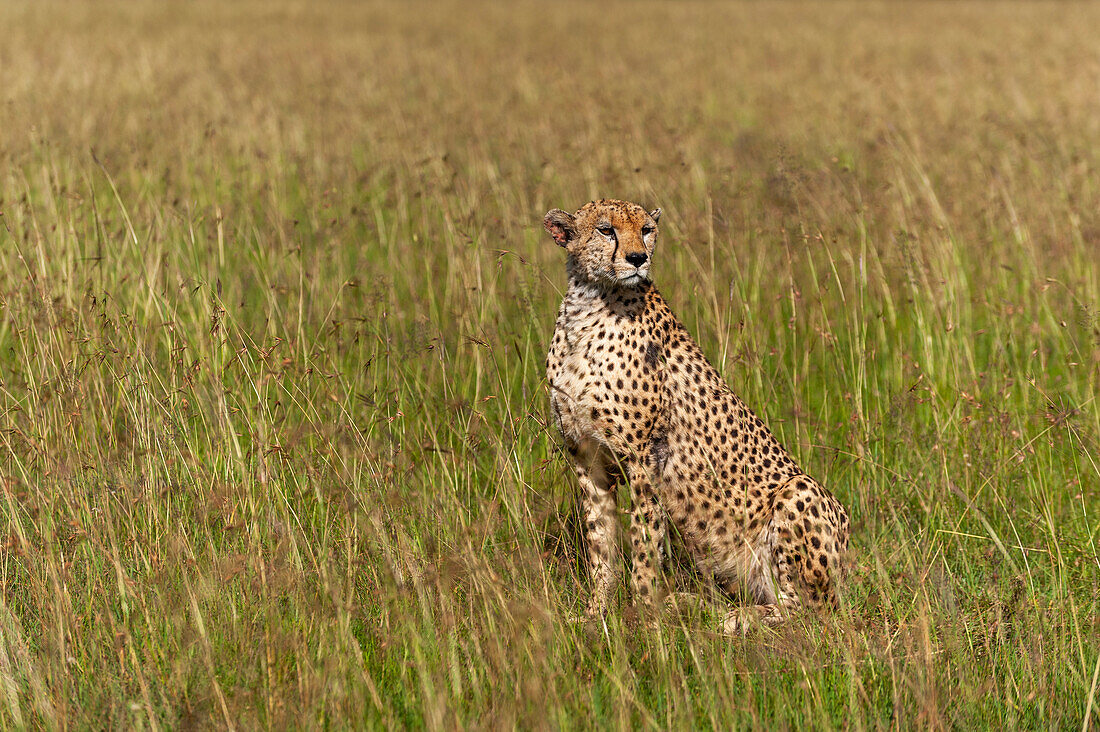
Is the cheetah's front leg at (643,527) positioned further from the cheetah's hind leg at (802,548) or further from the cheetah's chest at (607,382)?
the cheetah's hind leg at (802,548)

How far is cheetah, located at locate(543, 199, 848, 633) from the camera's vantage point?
2990 millimetres

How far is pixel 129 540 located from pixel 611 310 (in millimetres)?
1579

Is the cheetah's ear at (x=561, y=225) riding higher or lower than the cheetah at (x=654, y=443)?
higher

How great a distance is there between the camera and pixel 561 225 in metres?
3.14

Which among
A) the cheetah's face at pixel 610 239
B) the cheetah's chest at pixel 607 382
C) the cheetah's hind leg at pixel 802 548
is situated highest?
the cheetah's face at pixel 610 239

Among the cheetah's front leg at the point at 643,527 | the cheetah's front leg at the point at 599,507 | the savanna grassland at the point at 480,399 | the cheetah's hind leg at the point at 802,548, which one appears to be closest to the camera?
the savanna grassland at the point at 480,399

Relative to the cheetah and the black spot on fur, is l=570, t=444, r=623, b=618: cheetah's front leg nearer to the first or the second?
the cheetah

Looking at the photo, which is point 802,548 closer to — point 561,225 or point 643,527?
point 643,527

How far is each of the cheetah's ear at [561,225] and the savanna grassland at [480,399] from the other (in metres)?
0.15

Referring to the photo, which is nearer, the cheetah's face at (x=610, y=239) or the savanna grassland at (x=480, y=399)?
the savanna grassland at (x=480, y=399)

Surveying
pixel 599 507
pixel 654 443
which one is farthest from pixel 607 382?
pixel 599 507

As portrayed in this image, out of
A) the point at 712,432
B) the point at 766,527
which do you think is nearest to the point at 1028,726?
the point at 766,527

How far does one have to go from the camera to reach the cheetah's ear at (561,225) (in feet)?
10.2

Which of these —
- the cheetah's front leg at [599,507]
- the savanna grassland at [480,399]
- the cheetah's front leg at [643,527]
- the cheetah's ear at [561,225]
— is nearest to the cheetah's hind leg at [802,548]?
the savanna grassland at [480,399]
